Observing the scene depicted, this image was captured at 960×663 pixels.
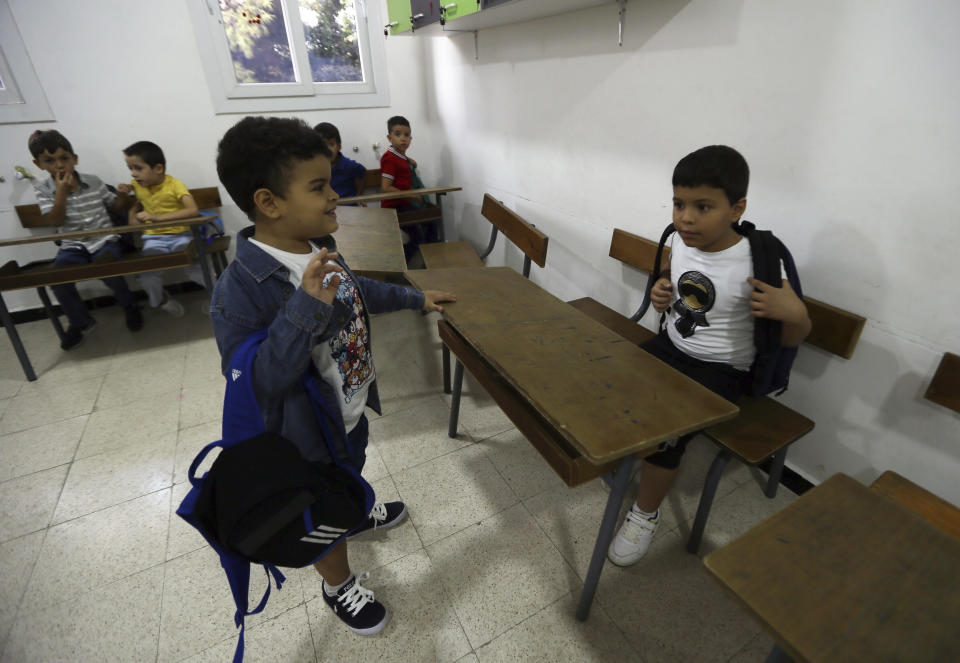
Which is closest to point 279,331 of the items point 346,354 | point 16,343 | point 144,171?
point 346,354

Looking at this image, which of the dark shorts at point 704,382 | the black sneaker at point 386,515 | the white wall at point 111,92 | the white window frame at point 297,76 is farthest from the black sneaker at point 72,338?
the dark shorts at point 704,382

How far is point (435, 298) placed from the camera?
1.33 meters

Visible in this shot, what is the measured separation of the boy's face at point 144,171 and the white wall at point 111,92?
20.5 inches

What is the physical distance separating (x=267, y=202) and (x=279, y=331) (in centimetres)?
28

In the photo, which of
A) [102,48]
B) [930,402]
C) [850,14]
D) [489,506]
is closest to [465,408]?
[489,506]

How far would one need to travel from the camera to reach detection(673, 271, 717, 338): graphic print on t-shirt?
1248 mm

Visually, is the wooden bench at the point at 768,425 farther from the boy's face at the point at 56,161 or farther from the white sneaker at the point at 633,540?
the boy's face at the point at 56,161

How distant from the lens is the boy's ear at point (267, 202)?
849 mm

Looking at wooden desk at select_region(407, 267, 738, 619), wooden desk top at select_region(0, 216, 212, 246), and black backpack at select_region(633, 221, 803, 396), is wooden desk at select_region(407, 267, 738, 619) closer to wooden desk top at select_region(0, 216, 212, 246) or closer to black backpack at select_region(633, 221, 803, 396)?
black backpack at select_region(633, 221, 803, 396)

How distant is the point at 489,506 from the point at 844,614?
3.82 feet

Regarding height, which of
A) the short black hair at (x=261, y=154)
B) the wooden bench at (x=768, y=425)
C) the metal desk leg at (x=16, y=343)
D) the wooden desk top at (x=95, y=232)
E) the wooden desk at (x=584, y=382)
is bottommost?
the metal desk leg at (x=16, y=343)

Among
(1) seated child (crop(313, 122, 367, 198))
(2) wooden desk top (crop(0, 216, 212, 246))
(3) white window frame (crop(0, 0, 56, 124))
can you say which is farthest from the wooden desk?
(3) white window frame (crop(0, 0, 56, 124))

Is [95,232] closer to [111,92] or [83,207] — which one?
[83,207]

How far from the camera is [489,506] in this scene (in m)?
1.58
